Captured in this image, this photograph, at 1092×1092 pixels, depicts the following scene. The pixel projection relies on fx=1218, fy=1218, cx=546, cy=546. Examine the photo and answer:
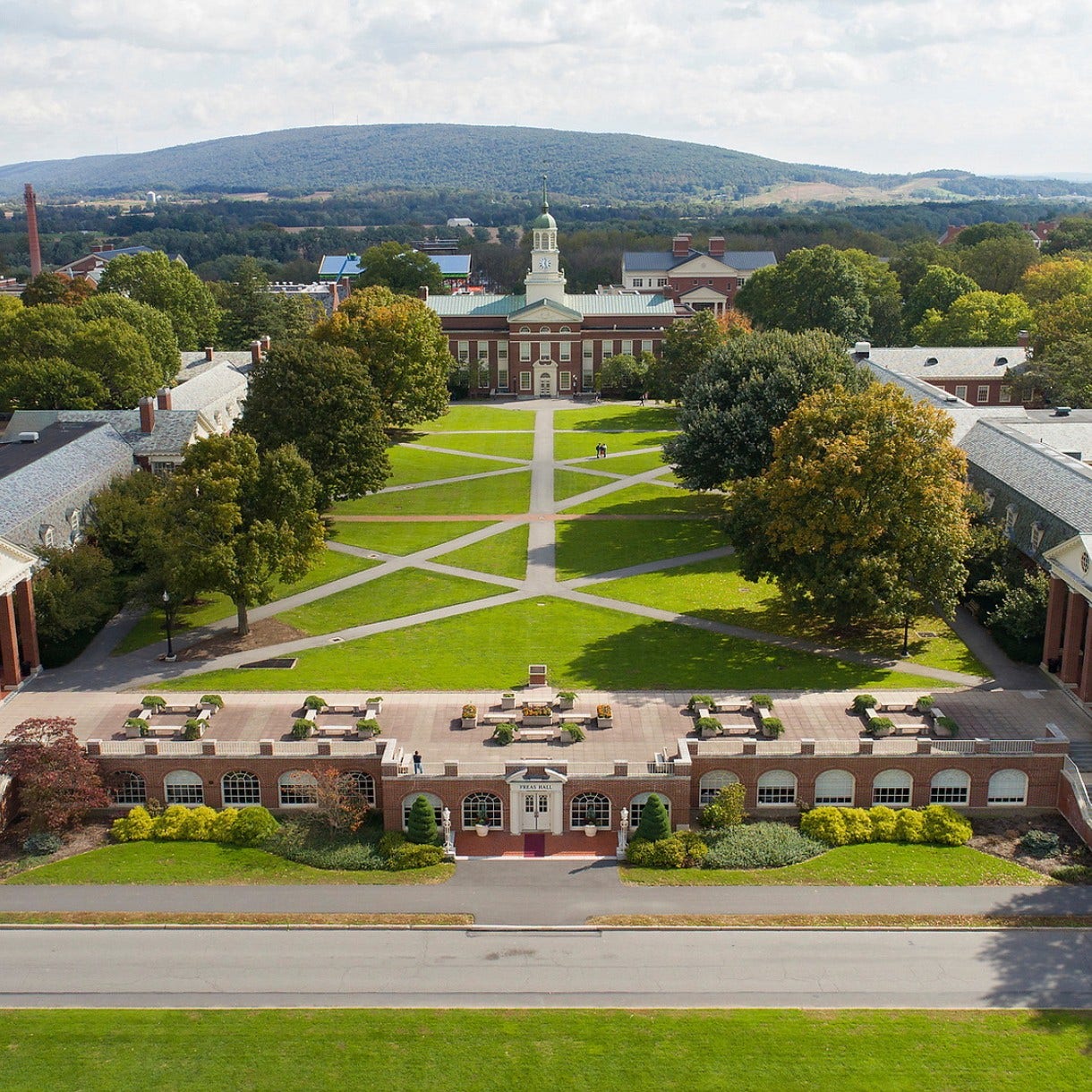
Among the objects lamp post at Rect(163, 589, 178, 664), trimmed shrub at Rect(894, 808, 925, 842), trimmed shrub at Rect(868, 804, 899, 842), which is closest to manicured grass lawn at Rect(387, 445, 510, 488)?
lamp post at Rect(163, 589, 178, 664)

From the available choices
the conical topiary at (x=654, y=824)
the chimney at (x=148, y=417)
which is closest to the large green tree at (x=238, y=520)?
the chimney at (x=148, y=417)

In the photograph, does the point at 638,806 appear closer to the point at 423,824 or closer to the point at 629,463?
the point at 423,824

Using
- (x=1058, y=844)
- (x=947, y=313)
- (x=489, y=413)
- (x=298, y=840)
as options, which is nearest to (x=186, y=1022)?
(x=298, y=840)

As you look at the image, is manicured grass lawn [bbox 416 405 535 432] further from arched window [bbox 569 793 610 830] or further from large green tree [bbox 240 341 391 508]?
arched window [bbox 569 793 610 830]

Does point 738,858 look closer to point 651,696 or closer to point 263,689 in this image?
point 651,696

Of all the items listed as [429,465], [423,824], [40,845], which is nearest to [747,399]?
[429,465]

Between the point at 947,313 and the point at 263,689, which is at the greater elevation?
the point at 947,313

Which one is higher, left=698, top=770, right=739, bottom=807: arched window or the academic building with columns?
the academic building with columns
